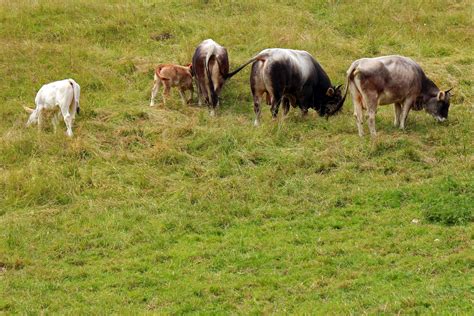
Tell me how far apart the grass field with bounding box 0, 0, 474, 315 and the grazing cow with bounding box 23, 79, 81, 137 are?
13.4 inches

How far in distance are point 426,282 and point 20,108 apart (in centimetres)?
1029

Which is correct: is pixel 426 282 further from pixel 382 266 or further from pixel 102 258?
pixel 102 258

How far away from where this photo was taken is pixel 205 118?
1530cm

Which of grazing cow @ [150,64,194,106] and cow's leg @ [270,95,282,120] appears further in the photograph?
grazing cow @ [150,64,194,106]

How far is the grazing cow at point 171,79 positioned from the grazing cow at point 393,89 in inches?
153

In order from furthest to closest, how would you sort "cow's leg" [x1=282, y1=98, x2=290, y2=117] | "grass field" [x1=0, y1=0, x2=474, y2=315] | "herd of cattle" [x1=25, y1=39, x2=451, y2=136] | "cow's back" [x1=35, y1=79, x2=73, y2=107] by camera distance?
"cow's leg" [x1=282, y1=98, x2=290, y2=117] < "cow's back" [x1=35, y1=79, x2=73, y2=107] < "herd of cattle" [x1=25, y1=39, x2=451, y2=136] < "grass field" [x1=0, y1=0, x2=474, y2=315]

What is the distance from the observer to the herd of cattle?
14.0m

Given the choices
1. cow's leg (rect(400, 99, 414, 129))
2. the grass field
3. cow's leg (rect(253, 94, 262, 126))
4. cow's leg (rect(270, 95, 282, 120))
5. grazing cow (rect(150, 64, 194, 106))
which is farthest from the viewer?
grazing cow (rect(150, 64, 194, 106))

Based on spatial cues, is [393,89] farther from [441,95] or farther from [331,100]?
[331,100]

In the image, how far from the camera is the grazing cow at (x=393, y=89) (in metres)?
13.9

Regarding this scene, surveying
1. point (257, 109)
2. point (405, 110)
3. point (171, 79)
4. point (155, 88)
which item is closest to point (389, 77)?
point (405, 110)

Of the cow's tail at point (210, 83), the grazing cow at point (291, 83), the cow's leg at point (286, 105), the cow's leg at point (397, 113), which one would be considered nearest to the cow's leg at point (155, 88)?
the cow's tail at point (210, 83)

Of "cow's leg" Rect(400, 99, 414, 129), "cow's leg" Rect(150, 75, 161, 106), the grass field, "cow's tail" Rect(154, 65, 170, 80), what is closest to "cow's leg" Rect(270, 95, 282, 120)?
the grass field

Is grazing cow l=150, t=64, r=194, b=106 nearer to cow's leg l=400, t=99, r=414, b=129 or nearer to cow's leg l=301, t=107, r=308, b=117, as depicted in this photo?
cow's leg l=301, t=107, r=308, b=117
